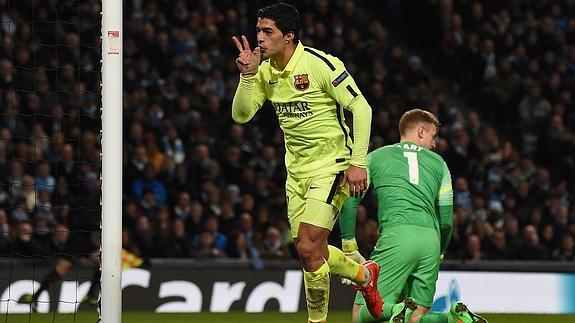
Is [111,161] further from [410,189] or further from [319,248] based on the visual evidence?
[410,189]

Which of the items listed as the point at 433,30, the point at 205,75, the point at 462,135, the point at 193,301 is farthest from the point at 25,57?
the point at 433,30

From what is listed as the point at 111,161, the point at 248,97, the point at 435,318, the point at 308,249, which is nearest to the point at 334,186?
the point at 308,249

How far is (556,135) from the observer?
18172 mm

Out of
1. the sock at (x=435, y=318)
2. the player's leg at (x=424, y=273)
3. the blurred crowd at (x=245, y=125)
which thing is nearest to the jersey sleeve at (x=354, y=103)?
the player's leg at (x=424, y=273)

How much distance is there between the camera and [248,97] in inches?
313

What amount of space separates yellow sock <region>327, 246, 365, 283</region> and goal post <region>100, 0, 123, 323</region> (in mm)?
1324

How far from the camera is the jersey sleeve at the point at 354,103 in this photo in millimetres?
7727

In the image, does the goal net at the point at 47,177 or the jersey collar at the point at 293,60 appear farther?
the goal net at the point at 47,177

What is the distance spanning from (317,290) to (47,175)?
7387 millimetres

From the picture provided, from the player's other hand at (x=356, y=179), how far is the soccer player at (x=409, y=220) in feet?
1.16

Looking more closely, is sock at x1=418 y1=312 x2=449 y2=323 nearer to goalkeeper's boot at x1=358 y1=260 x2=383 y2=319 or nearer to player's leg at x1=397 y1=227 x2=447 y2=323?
player's leg at x1=397 y1=227 x2=447 y2=323

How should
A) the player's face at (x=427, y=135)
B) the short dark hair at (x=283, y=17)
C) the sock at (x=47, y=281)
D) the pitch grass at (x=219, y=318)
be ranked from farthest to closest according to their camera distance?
the sock at (x=47, y=281) < the pitch grass at (x=219, y=318) < the player's face at (x=427, y=135) < the short dark hair at (x=283, y=17)

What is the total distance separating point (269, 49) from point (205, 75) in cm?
930

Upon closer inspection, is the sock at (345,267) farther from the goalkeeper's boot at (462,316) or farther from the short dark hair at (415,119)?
the short dark hair at (415,119)
